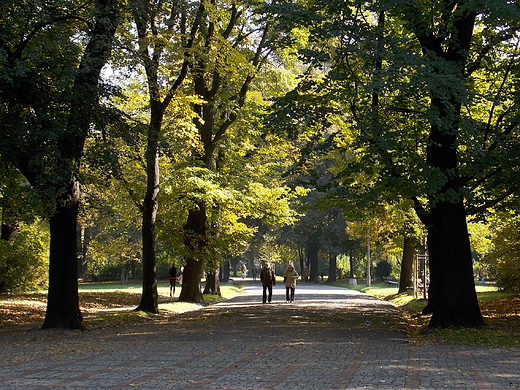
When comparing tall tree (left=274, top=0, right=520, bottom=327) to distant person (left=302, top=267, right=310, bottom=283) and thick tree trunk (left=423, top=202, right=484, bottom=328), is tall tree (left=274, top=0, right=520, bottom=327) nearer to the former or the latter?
thick tree trunk (left=423, top=202, right=484, bottom=328)

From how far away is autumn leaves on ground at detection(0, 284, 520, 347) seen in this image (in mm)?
13105

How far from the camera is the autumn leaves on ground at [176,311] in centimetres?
1311

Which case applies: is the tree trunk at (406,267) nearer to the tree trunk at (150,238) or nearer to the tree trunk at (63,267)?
the tree trunk at (150,238)

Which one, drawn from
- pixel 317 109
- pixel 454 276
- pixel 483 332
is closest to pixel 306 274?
pixel 454 276

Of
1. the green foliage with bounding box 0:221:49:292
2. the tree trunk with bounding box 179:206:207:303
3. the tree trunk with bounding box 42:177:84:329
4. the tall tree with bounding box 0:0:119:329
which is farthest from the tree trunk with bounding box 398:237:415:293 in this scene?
the tall tree with bounding box 0:0:119:329

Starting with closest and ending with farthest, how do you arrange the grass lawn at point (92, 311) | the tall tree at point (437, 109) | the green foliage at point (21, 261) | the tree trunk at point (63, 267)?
the tall tree at point (437, 109) < the tree trunk at point (63, 267) < the grass lawn at point (92, 311) < the green foliage at point (21, 261)

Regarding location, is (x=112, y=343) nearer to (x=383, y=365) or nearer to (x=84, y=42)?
(x=383, y=365)

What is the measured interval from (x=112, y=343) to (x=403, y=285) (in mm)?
23686

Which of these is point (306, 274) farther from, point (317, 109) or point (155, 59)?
point (317, 109)

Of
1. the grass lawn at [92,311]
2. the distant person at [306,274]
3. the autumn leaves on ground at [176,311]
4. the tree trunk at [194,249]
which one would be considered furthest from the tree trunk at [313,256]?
the tree trunk at [194,249]

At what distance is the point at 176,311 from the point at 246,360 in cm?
1338

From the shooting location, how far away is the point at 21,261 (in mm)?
27484

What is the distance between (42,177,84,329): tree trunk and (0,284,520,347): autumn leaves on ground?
3.70 feet

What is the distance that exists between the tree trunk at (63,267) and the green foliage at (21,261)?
1208 cm
